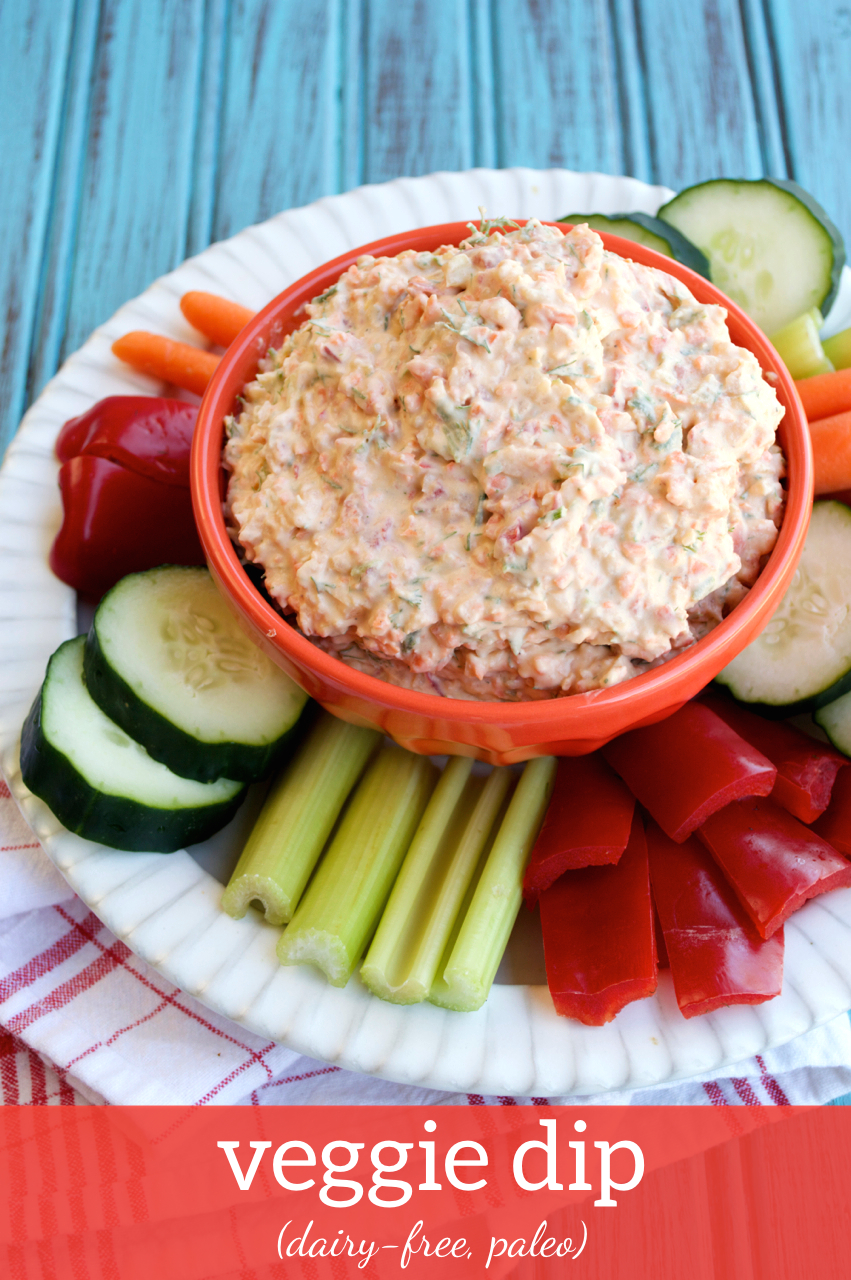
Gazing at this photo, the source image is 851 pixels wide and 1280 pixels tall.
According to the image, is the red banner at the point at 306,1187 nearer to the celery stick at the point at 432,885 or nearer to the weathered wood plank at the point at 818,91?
the celery stick at the point at 432,885

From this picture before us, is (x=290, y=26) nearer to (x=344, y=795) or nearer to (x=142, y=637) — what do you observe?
(x=142, y=637)

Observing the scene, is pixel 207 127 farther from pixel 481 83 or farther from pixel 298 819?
pixel 298 819

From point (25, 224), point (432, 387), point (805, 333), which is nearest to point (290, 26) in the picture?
point (25, 224)

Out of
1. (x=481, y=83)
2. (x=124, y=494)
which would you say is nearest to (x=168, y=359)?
(x=124, y=494)

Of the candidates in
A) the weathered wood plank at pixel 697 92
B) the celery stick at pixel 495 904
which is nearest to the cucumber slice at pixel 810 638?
the celery stick at pixel 495 904

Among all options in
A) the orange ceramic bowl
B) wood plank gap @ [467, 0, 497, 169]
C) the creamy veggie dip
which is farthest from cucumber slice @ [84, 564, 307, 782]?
wood plank gap @ [467, 0, 497, 169]
